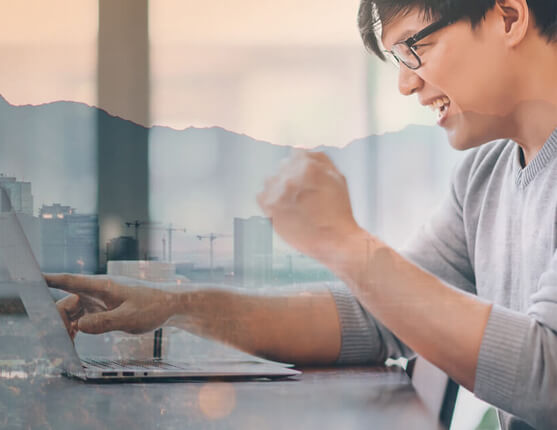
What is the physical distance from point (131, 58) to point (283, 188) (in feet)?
1.08

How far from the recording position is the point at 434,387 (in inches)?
34.5

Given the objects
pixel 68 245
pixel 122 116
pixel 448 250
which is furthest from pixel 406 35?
pixel 68 245

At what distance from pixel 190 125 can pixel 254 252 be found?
24 cm

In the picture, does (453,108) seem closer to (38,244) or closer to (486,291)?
(486,291)

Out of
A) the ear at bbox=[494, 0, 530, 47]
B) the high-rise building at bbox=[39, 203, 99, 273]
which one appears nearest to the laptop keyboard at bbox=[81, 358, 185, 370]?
the high-rise building at bbox=[39, 203, 99, 273]

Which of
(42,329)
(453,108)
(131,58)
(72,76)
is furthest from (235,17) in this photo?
(42,329)

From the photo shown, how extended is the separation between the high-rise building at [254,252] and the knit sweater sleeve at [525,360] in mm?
348

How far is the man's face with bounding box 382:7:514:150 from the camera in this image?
84cm

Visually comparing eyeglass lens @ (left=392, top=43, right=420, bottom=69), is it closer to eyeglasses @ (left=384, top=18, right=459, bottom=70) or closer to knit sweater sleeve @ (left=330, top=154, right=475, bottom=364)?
eyeglasses @ (left=384, top=18, right=459, bottom=70)

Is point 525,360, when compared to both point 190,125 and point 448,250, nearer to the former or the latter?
point 448,250

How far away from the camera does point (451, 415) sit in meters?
0.91

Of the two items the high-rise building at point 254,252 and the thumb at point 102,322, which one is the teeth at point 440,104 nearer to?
the high-rise building at point 254,252

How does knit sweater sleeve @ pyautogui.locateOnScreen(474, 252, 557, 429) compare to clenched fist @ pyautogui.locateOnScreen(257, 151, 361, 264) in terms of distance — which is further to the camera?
clenched fist @ pyautogui.locateOnScreen(257, 151, 361, 264)

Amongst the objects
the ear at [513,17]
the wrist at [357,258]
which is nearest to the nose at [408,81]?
the ear at [513,17]
